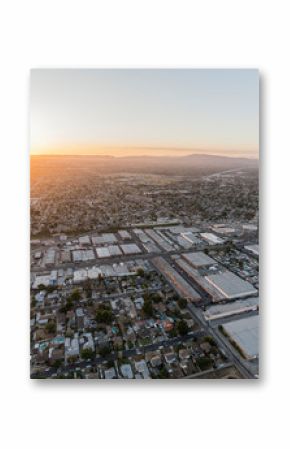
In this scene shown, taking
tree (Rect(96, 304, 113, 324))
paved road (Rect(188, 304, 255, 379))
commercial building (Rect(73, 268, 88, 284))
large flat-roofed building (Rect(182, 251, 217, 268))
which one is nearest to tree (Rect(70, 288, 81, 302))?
commercial building (Rect(73, 268, 88, 284))

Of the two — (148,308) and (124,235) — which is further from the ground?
(124,235)

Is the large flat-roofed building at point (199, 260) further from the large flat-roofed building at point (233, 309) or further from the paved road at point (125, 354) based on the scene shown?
the paved road at point (125, 354)

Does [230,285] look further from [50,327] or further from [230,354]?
[50,327]

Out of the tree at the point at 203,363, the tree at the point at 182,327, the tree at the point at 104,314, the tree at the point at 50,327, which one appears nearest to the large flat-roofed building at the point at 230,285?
the tree at the point at 182,327

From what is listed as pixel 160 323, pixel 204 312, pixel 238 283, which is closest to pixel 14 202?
pixel 160 323

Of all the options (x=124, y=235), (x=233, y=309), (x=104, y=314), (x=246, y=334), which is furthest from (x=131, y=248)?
(x=246, y=334)

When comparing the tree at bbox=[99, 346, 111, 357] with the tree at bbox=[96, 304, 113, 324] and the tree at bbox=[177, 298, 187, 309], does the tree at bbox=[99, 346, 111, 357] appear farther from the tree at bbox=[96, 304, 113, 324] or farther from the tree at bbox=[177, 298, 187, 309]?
the tree at bbox=[177, 298, 187, 309]
